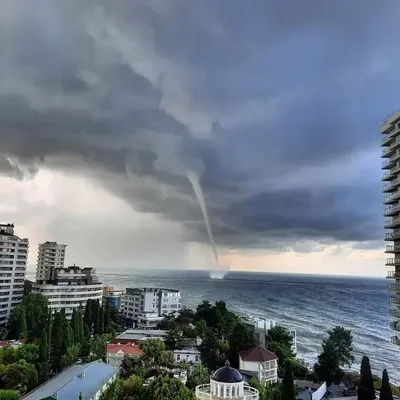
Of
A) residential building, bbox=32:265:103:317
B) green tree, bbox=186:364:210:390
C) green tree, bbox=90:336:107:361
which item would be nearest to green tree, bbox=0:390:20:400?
green tree, bbox=90:336:107:361

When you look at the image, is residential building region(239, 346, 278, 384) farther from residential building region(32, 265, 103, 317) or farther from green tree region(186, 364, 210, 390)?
residential building region(32, 265, 103, 317)

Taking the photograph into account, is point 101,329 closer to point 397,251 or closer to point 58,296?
point 58,296

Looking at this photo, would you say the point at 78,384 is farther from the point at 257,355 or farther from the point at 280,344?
the point at 280,344

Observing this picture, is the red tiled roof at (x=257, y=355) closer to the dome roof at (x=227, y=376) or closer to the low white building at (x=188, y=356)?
the low white building at (x=188, y=356)

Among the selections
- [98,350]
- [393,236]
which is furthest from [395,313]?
[98,350]

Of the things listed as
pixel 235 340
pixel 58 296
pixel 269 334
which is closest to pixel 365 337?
pixel 269 334

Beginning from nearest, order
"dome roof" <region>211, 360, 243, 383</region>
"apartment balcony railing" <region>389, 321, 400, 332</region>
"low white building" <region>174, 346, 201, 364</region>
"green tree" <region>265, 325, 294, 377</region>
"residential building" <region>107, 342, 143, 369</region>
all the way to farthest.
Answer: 1. "dome roof" <region>211, 360, 243, 383</region>
2. "apartment balcony railing" <region>389, 321, 400, 332</region>
3. "residential building" <region>107, 342, 143, 369</region>
4. "low white building" <region>174, 346, 201, 364</region>
5. "green tree" <region>265, 325, 294, 377</region>

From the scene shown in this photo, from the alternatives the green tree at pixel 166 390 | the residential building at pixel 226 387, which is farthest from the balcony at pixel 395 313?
the green tree at pixel 166 390
